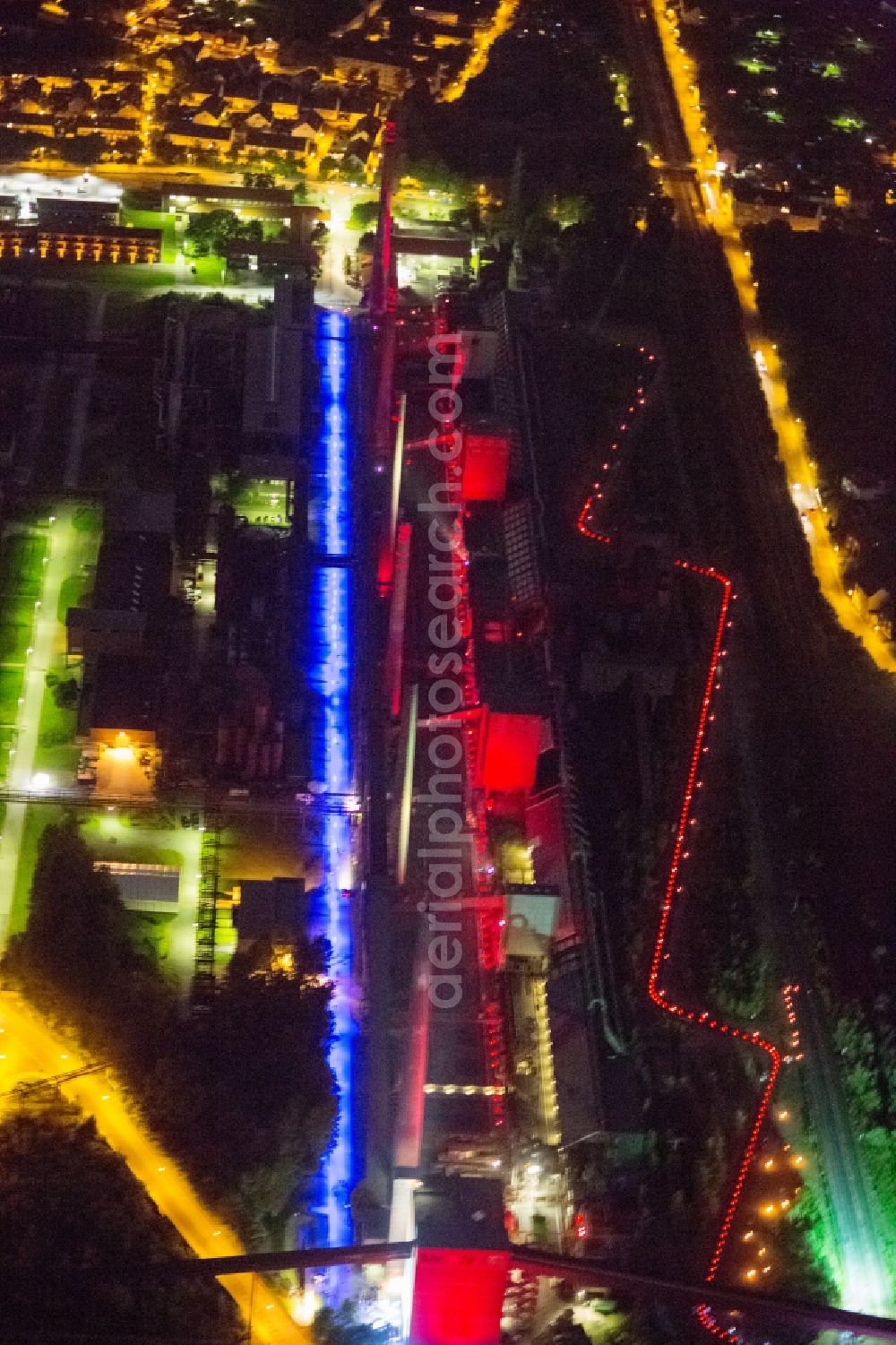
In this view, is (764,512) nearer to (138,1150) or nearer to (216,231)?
(216,231)

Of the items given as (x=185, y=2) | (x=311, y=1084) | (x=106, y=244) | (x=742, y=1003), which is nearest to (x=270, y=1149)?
(x=311, y=1084)

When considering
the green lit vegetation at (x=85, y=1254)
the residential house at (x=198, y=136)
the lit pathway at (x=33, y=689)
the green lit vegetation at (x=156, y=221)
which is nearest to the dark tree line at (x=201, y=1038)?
the lit pathway at (x=33, y=689)

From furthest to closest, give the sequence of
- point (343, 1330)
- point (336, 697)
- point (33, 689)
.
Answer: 1. point (336, 697)
2. point (33, 689)
3. point (343, 1330)

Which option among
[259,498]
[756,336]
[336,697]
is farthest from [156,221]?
[336,697]

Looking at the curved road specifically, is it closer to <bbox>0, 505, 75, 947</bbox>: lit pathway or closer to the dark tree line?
the dark tree line

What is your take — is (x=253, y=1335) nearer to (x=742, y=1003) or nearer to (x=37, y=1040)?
(x=37, y=1040)
